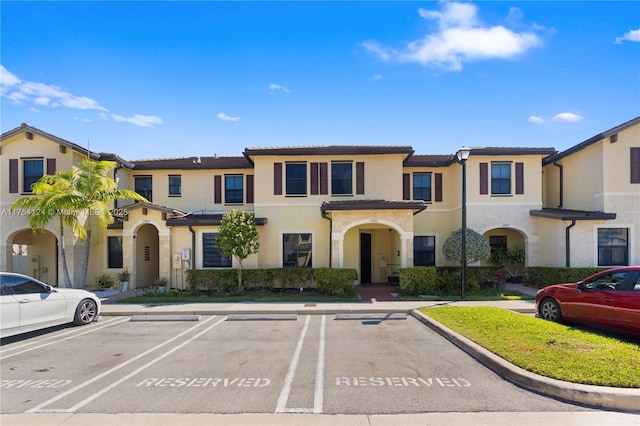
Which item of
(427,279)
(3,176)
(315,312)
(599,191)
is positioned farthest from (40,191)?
(599,191)

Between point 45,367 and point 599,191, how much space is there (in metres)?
20.7

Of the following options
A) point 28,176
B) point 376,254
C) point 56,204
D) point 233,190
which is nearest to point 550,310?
point 376,254

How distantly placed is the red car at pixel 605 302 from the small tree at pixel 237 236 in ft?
34.5

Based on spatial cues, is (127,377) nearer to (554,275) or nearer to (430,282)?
(430,282)

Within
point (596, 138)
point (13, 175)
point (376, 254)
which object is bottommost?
point (376, 254)

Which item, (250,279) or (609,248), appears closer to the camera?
(250,279)

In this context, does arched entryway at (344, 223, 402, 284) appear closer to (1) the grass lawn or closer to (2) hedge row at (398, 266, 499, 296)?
(2) hedge row at (398, 266, 499, 296)

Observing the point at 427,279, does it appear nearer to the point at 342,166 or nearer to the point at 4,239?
the point at 342,166

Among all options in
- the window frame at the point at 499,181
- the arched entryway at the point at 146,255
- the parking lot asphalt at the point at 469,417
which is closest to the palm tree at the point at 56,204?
the arched entryway at the point at 146,255

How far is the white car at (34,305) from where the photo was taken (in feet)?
26.0

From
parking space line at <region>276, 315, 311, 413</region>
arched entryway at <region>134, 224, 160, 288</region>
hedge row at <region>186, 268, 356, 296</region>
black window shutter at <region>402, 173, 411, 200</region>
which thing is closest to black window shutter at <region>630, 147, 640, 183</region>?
black window shutter at <region>402, 173, 411, 200</region>

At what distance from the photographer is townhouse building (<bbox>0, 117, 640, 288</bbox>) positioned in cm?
1573

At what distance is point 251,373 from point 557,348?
5509mm

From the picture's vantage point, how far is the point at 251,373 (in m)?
6.02
